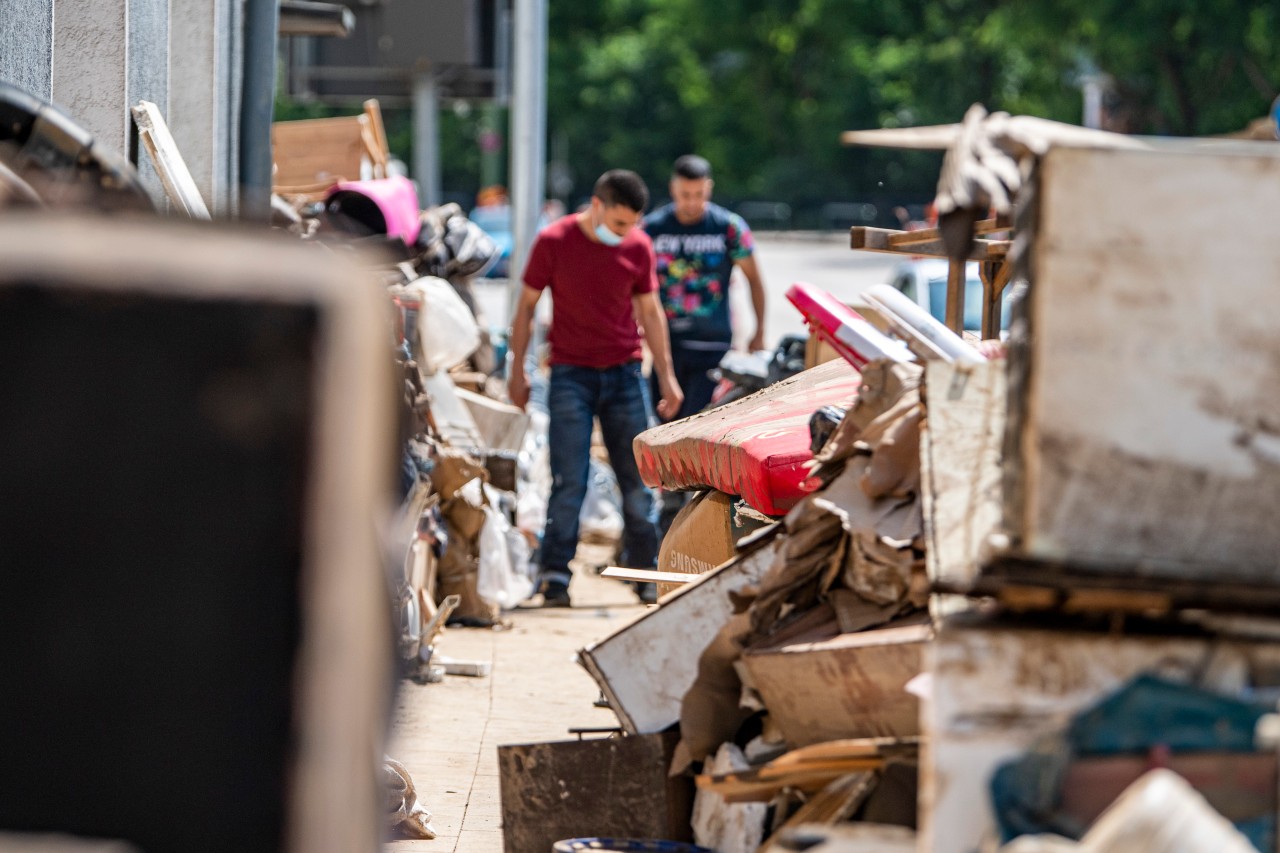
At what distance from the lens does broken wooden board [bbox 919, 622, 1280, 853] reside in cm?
253

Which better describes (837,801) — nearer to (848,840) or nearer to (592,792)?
(848,840)

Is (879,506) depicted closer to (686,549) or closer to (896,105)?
(686,549)

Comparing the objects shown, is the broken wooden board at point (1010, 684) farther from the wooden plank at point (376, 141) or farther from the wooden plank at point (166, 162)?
the wooden plank at point (376, 141)

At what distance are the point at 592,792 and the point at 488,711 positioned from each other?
228cm

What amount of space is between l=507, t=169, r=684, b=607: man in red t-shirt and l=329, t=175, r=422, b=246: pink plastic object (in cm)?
97

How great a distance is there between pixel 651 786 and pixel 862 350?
1.12 metres

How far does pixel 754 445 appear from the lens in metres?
4.88

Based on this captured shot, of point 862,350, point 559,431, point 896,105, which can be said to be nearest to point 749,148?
point 896,105

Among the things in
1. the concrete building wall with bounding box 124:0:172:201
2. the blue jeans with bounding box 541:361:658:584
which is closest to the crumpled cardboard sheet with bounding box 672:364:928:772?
the concrete building wall with bounding box 124:0:172:201

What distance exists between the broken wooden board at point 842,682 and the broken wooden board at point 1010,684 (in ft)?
1.96

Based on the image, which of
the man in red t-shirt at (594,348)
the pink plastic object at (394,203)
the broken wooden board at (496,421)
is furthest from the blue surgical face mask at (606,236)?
the pink plastic object at (394,203)

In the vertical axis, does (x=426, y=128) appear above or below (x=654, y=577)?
above

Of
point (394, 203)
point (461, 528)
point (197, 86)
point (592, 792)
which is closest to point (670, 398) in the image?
point (461, 528)

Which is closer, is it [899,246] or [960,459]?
[960,459]
